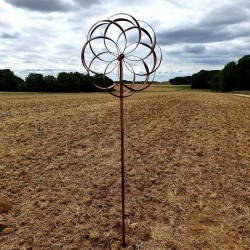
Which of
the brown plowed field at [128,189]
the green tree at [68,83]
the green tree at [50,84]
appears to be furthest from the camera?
the green tree at [50,84]

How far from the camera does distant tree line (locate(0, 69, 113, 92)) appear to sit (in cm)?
6975

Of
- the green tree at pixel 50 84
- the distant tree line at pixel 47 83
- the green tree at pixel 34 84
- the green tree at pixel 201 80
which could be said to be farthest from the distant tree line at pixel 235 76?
the green tree at pixel 34 84

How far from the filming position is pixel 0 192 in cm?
654

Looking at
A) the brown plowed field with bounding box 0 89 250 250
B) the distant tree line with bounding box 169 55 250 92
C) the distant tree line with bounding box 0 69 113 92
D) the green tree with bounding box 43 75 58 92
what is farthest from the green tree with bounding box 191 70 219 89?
the brown plowed field with bounding box 0 89 250 250

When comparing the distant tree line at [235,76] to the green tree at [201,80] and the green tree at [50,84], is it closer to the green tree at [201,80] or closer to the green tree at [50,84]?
the green tree at [201,80]

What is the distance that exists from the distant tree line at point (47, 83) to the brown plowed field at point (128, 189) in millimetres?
58646

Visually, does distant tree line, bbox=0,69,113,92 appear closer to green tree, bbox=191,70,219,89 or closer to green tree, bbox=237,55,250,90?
green tree, bbox=237,55,250,90

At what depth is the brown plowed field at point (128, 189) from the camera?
5164mm

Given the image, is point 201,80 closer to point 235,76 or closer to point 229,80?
point 229,80

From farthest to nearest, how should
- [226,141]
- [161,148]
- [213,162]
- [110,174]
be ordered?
[226,141] → [161,148] → [213,162] → [110,174]

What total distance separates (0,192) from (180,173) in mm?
4173

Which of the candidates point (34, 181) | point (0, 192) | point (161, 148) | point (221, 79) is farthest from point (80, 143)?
point (221, 79)

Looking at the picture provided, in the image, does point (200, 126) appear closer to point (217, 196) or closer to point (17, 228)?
point (217, 196)

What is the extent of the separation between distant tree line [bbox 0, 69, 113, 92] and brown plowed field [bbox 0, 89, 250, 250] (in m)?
58.6
